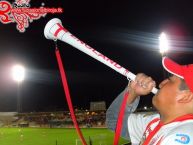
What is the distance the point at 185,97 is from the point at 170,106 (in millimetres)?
152

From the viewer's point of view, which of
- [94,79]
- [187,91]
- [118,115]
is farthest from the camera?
[94,79]

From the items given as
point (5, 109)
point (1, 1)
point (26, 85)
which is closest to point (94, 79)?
point (26, 85)

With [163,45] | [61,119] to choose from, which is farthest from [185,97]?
[61,119]

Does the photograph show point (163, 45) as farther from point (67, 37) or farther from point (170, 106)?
point (170, 106)

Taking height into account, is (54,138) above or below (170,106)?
below

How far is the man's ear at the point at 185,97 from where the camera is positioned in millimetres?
3000

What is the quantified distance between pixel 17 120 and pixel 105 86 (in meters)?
32.9

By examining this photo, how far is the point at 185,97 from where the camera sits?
3002 mm

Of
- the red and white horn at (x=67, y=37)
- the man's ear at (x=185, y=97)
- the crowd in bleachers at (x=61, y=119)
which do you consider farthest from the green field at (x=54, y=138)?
the man's ear at (x=185, y=97)

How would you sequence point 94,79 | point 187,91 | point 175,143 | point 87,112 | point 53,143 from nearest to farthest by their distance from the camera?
1. point 175,143
2. point 187,91
3. point 53,143
4. point 87,112
5. point 94,79

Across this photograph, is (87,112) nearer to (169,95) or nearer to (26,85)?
(26,85)

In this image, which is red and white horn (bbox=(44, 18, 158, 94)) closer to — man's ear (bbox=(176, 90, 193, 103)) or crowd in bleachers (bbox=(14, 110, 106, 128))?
man's ear (bbox=(176, 90, 193, 103))

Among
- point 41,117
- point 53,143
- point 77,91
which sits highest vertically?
point 77,91

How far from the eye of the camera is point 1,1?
33.0 meters
